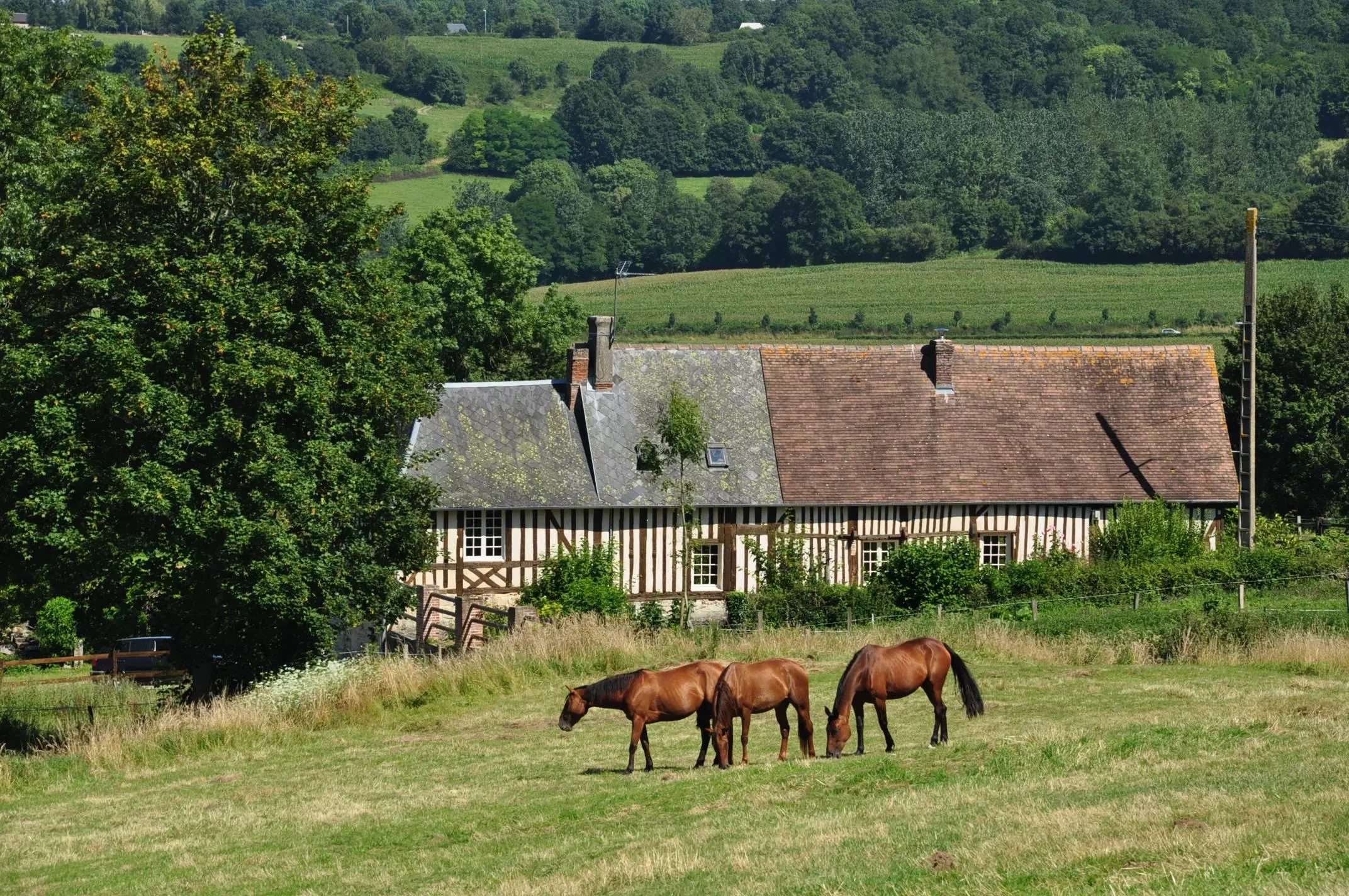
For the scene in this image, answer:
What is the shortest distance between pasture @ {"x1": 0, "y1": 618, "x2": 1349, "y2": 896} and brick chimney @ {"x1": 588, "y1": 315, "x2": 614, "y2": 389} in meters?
13.6

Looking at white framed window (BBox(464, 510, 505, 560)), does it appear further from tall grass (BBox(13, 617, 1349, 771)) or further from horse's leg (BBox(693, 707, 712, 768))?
horse's leg (BBox(693, 707, 712, 768))

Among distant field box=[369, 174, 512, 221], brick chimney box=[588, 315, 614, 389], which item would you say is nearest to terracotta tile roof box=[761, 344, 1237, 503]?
brick chimney box=[588, 315, 614, 389]

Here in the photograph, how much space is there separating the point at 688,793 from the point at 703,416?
23.0m

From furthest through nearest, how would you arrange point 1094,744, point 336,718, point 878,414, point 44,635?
point 44,635
point 878,414
point 336,718
point 1094,744

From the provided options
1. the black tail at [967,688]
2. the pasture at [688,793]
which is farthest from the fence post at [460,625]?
the black tail at [967,688]

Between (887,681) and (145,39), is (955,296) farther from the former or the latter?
(145,39)

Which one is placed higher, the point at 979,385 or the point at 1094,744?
the point at 979,385

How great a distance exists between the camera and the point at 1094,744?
15.8m

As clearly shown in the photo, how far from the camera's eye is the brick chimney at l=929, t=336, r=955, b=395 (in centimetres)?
3972

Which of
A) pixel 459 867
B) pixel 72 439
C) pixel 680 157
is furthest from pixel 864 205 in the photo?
pixel 459 867

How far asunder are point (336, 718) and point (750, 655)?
652cm

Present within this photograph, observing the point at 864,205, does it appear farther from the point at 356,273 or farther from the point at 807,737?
the point at 807,737

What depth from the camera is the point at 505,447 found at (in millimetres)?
37062

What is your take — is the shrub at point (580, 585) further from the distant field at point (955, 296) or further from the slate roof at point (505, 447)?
the distant field at point (955, 296)
